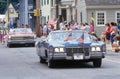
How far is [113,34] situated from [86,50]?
14.4m

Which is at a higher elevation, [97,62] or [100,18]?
[100,18]

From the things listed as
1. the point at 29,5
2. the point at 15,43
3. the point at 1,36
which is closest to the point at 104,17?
the point at 1,36

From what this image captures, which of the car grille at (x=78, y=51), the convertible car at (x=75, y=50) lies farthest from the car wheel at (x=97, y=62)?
the car grille at (x=78, y=51)

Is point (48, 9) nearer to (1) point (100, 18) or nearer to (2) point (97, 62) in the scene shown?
(1) point (100, 18)

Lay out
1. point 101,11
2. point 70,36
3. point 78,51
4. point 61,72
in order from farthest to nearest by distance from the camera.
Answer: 1. point 101,11
2. point 70,36
3. point 78,51
4. point 61,72

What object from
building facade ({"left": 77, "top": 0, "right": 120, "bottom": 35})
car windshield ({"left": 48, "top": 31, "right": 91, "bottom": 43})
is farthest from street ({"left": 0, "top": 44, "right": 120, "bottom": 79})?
building facade ({"left": 77, "top": 0, "right": 120, "bottom": 35})

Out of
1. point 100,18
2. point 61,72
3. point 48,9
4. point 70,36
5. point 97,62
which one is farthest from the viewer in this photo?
point 48,9

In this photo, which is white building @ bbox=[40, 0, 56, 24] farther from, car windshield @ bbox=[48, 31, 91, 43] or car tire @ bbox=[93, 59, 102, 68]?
car tire @ bbox=[93, 59, 102, 68]

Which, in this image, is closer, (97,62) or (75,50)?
(75,50)

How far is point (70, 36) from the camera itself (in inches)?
766

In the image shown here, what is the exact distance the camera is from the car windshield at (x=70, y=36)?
62.8 feet

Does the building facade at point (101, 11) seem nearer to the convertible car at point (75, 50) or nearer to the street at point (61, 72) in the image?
the street at point (61, 72)

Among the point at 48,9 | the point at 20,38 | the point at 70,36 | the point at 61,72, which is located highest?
the point at 70,36

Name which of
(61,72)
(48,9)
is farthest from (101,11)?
(61,72)
